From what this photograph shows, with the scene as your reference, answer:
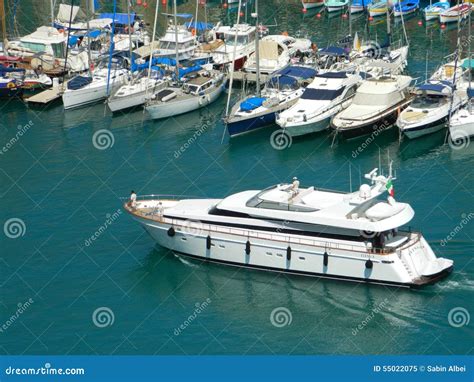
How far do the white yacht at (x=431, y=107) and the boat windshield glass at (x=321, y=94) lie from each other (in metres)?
4.41

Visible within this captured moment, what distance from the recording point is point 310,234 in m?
45.4

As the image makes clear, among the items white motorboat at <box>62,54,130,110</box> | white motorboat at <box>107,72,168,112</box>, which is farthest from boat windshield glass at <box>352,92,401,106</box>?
white motorboat at <box>62,54,130,110</box>

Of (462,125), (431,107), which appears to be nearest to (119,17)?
(431,107)

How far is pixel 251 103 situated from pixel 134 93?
832cm

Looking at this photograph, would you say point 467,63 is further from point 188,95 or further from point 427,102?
point 188,95

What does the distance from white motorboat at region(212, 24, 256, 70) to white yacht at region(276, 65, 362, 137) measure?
1034 cm

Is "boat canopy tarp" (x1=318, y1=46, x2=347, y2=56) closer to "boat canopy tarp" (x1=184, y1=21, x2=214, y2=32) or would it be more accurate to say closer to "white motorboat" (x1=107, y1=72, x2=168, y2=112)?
"white motorboat" (x1=107, y1=72, x2=168, y2=112)

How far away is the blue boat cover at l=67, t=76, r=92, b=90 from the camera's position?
69.8 m

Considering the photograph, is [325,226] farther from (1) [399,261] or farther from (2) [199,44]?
(2) [199,44]

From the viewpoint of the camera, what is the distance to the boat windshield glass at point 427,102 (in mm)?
61781

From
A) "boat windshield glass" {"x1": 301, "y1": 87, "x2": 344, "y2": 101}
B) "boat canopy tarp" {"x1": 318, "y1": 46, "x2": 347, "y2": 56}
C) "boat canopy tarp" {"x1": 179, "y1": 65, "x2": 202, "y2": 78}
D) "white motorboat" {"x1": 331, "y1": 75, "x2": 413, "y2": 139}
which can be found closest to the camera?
"white motorboat" {"x1": 331, "y1": 75, "x2": 413, "y2": 139}

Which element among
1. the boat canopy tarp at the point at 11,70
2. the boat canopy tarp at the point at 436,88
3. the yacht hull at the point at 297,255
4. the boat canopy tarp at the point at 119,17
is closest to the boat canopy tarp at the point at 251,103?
the boat canopy tarp at the point at 436,88

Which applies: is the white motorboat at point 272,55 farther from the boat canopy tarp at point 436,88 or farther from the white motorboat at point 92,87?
the boat canopy tarp at point 436,88

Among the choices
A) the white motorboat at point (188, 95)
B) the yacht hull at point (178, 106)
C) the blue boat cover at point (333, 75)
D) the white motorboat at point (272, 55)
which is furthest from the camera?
the white motorboat at point (272, 55)
